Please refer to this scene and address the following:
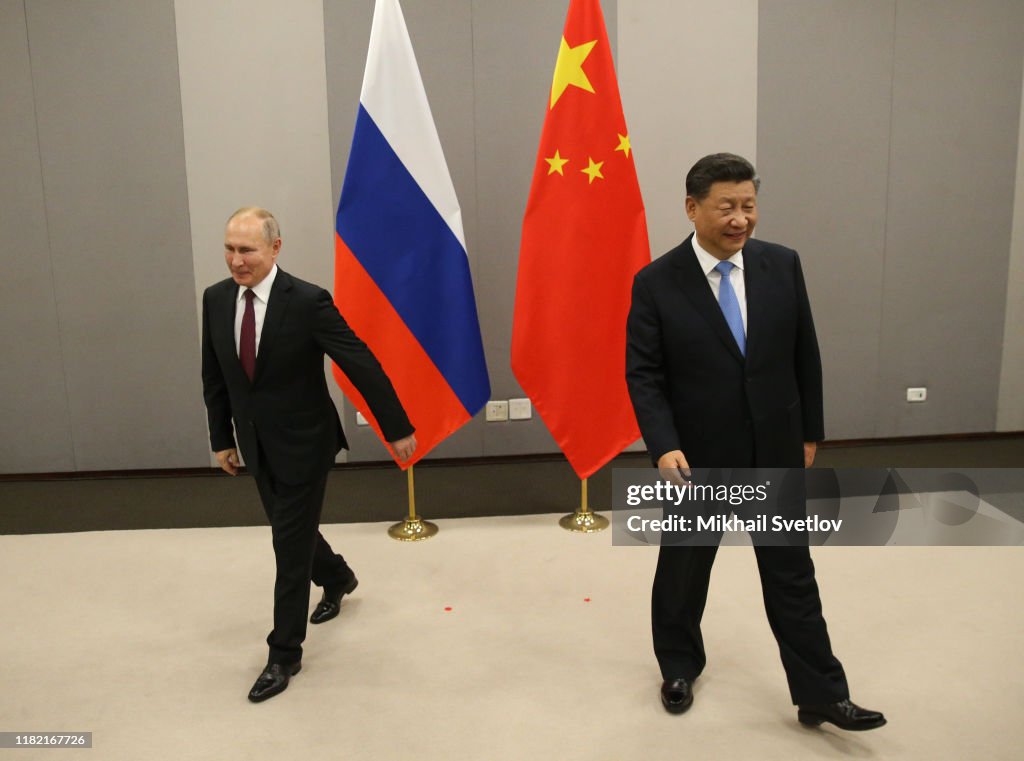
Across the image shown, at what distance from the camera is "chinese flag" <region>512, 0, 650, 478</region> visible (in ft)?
12.2

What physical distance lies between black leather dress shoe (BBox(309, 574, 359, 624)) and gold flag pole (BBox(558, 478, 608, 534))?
1.13 meters

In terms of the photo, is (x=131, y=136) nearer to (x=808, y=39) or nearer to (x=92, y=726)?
(x=92, y=726)

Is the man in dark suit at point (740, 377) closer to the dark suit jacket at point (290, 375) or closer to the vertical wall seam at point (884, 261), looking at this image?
the dark suit jacket at point (290, 375)

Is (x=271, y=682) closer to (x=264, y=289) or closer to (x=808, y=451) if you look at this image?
(x=264, y=289)

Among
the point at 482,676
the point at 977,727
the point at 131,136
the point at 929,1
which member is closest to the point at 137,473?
the point at 131,136

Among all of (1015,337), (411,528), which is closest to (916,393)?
(1015,337)

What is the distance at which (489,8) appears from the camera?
4523 mm

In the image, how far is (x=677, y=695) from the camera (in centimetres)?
249

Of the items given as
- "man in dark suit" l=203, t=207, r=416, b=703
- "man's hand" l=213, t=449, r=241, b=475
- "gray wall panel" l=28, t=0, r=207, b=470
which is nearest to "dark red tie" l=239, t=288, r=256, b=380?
"man in dark suit" l=203, t=207, r=416, b=703

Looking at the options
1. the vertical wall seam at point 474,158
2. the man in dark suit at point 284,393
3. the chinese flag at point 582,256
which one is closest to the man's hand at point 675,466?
the man in dark suit at point 284,393

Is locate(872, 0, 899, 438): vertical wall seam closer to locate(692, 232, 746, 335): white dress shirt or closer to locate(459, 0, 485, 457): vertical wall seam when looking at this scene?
locate(459, 0, 485, 457): vertical wall seam

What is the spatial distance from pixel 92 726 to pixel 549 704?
4.12ft

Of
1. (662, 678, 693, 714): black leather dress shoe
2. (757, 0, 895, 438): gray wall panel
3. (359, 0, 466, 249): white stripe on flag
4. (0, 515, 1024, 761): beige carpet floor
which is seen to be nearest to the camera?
(0, 515, 1024, 761): beige carpet floor

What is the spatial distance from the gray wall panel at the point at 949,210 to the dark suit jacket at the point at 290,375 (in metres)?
3.54
